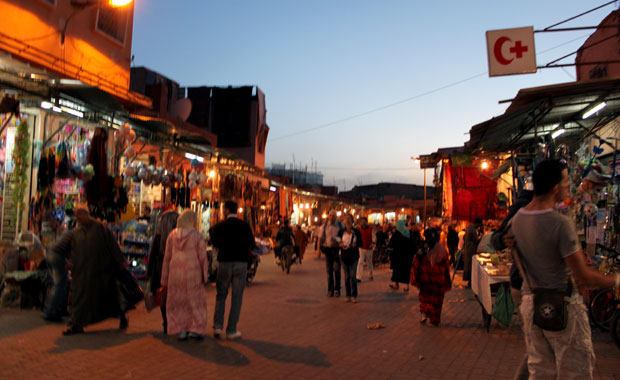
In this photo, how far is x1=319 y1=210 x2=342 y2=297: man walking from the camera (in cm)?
1071

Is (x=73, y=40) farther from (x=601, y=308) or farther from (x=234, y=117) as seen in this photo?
(x=234, y=117)

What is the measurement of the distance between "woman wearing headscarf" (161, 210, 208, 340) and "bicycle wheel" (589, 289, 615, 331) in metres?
5.70

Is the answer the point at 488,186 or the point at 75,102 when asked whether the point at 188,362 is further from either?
the point at 488,186

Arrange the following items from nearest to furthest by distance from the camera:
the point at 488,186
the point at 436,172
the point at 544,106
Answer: the point at 544,106 → the point at 488,186 → the point at 436,172

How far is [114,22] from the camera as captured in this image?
1400 centimetres

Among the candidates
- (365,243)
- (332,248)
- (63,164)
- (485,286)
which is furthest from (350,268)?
(63,164)

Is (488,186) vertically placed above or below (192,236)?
above

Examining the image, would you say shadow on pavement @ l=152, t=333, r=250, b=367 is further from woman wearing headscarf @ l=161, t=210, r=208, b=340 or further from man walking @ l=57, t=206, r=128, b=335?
man walking @ l=57, t=206, r=128, b=335

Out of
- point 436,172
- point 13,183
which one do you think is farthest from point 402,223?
point 436,172

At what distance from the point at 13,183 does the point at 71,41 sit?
15.9ft

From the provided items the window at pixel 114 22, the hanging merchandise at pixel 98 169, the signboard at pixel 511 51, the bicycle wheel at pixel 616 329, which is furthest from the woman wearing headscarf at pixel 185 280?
the window at pixel 114 22

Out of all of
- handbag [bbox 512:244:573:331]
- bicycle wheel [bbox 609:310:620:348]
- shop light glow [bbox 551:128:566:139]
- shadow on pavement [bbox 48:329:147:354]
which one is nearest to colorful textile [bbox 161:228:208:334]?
shadow on pavement [bbox 48:329:147:354]

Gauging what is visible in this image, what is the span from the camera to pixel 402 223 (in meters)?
12.1

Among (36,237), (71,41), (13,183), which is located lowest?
(36,237)
